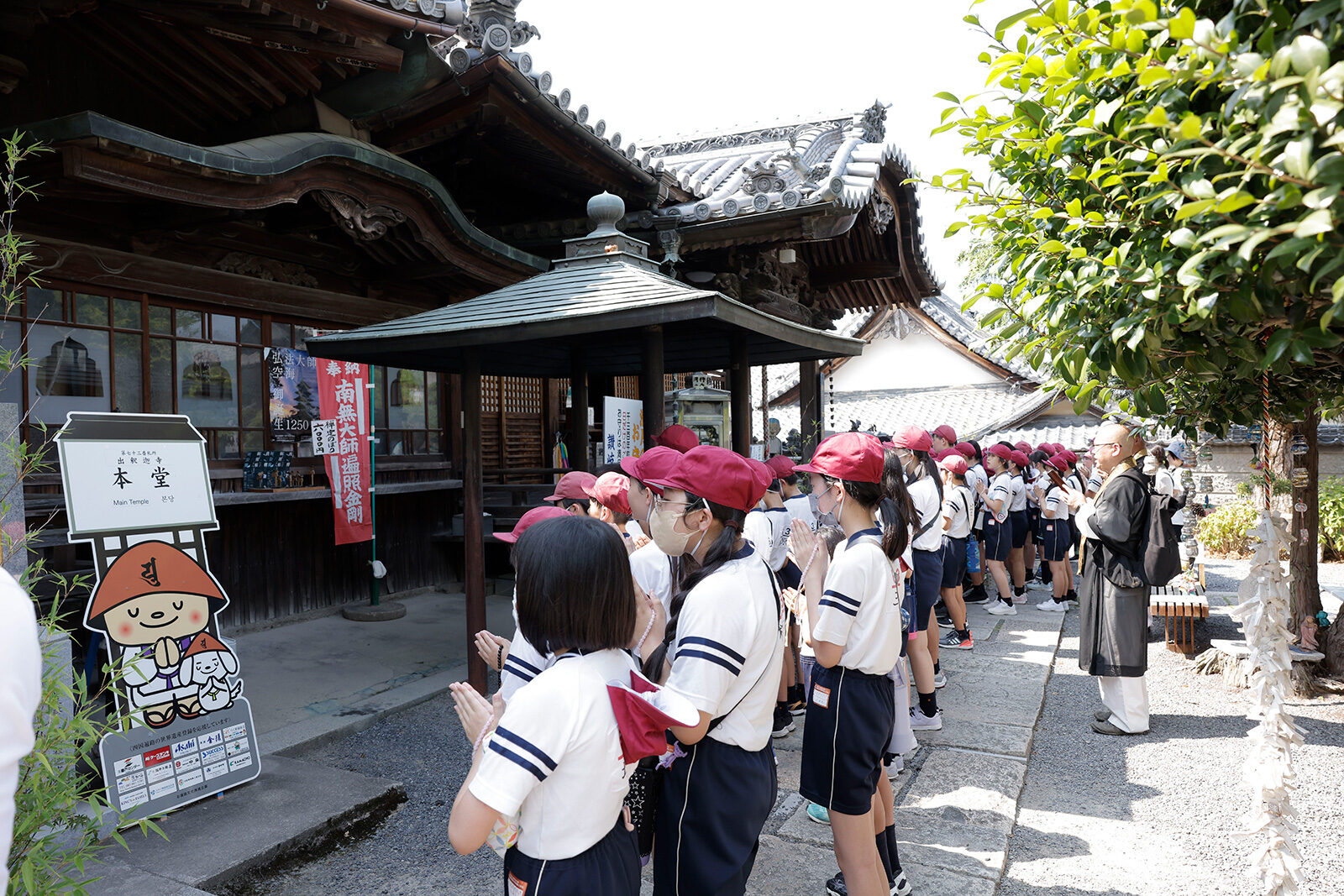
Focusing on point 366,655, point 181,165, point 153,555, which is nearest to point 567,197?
point 181,165

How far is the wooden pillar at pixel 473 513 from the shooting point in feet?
18.6

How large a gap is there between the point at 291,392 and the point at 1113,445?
7089 millimetres

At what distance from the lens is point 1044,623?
8859 mm

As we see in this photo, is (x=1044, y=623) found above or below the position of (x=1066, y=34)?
below

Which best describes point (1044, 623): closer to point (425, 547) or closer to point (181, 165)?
point (425, 547)

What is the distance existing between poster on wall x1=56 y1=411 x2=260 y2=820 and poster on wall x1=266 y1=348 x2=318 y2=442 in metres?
2.95

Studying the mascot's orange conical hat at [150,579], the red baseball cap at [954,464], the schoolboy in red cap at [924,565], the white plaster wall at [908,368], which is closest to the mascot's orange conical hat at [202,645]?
the mascot's orange conical hat at [150,579]

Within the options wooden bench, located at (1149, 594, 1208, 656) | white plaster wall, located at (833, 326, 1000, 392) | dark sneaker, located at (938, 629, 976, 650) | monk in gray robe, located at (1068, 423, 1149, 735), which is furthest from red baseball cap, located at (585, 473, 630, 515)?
white plaster wall, located at (833, 326, 1000, 392)

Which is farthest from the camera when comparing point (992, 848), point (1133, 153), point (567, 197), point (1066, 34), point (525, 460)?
point (525, 460)

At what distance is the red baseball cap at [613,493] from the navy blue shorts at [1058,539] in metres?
8.05

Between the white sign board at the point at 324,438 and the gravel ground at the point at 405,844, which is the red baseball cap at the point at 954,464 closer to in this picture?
the gravel ground at the point at 405,844

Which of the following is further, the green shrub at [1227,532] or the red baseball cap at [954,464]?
the green shrub at [1227,532]

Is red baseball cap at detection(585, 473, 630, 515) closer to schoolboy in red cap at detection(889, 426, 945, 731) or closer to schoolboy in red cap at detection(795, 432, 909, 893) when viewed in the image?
schoolboy in red cap at detection(795, 432, 909, 893)

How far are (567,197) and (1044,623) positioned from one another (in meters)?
7.31
